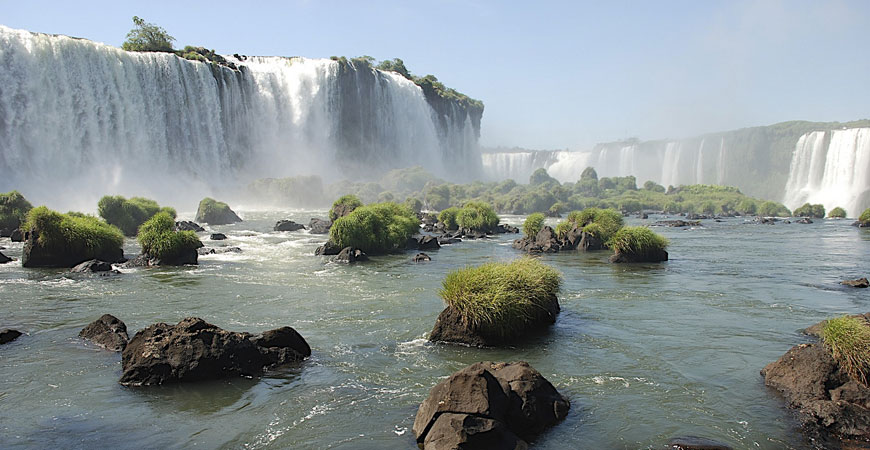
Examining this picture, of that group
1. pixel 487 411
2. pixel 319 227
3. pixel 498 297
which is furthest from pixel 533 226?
pixel 487 411

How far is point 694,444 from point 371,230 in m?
22.7

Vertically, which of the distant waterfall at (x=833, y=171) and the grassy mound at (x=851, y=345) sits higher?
the distant waterfall at (x=833, y=171)

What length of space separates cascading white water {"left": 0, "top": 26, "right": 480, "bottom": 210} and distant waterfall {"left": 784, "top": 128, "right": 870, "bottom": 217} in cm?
7276

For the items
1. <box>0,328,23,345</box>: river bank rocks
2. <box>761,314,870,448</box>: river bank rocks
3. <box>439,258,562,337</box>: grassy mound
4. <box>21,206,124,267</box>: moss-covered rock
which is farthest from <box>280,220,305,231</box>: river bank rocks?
<box>761,314,870,448</box>: river bank rocks

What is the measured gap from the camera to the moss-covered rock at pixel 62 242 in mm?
21719

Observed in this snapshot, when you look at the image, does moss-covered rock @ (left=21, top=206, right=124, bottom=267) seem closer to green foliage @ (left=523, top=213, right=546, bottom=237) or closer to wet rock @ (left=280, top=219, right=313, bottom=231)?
wet rock @ (left=280, top=219, right=313, bottom=231)

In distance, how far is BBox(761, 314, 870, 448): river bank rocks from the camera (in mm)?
7246

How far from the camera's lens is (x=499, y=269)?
41.2 feet

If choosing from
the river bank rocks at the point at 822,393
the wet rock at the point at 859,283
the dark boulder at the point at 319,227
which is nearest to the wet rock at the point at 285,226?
the dark boulder at the point at 319,227

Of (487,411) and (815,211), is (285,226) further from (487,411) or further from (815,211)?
(815,211)

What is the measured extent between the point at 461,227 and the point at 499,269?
30.8m

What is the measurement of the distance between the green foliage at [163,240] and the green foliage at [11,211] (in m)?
14.8

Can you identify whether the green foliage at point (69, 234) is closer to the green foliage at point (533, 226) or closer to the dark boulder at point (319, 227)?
the dark boulder at point (319, 227)

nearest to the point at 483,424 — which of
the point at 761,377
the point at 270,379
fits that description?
→ the point at 270,379
